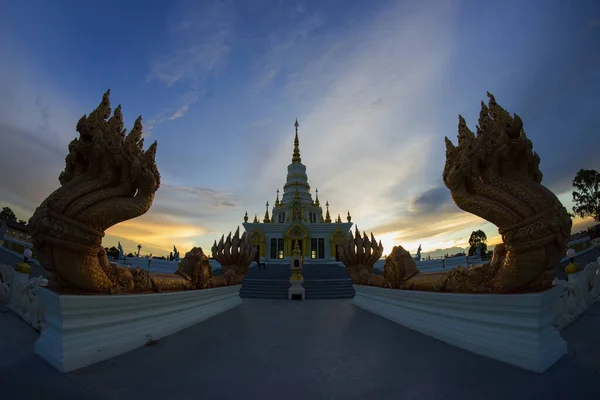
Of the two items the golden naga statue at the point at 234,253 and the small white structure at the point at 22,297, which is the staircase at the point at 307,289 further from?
the small white structure at the point at 22,297

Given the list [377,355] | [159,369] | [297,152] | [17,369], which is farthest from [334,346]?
[297,152]

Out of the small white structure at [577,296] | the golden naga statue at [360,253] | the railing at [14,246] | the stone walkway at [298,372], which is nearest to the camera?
the stone walkway at [298,372]

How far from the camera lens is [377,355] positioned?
3496mm

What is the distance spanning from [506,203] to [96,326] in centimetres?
495

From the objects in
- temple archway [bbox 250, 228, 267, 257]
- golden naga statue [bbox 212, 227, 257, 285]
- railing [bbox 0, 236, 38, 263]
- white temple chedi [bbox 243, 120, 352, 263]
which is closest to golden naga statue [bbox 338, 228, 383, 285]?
golden naga statue [bbox 212, 227, 257, 285]

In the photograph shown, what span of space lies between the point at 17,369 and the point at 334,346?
3.37 meters

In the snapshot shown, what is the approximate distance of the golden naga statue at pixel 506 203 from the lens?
3145 millimetres

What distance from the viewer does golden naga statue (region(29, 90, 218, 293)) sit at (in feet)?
10.1

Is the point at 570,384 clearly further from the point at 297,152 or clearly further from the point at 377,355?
the point at 297,152

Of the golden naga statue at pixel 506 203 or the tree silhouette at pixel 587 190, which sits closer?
the golden naga statue at pixel 506 203

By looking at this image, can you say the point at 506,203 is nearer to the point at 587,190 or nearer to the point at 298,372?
the point at 298,372

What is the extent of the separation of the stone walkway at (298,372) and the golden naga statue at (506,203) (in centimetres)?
87

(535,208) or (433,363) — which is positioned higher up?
(535,208)

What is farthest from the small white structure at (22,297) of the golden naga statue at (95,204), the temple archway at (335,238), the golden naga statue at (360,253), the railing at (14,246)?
the temple archway at (335,238)
